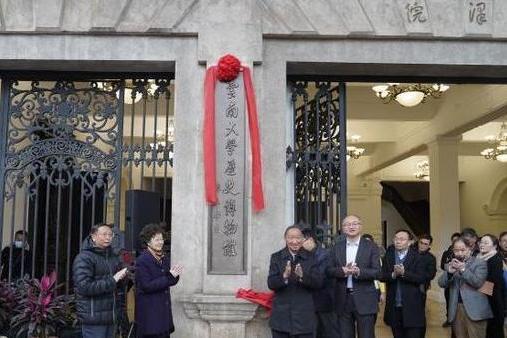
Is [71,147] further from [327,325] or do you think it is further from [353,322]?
[353,322]

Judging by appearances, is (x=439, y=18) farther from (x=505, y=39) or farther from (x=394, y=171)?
(x=394, y=171)

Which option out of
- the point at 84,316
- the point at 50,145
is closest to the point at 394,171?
the point at 50,145

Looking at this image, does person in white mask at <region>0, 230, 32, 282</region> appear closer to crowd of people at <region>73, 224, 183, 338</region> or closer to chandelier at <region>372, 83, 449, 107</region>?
crowd of people at <region>73, 224, 183, 338</region>

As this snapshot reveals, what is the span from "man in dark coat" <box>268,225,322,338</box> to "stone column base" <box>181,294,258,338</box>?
0.58m

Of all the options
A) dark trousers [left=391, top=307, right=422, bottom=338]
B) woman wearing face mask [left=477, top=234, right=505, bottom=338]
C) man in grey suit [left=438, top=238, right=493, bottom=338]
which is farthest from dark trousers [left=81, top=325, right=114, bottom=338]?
woman wearing face mask [left=477, top=234, right=505, bottom=338]

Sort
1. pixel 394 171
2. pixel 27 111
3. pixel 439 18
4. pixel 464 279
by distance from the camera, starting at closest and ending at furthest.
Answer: pixel 464 279
pixel 439 18
pixel 27 111
pixel 394 171

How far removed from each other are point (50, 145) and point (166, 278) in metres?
2.30

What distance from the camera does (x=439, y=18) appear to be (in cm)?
621

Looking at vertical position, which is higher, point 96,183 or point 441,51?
point 441,51

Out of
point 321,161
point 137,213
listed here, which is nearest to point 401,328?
point 321,161

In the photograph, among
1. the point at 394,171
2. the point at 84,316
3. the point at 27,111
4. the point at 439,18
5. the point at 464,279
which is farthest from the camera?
the point at 394,171

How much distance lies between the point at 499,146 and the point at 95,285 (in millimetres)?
10899

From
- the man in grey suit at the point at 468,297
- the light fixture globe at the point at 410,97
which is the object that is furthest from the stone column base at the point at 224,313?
the light fixture globe at the point at 410,97

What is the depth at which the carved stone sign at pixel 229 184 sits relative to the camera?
19.4 ft
